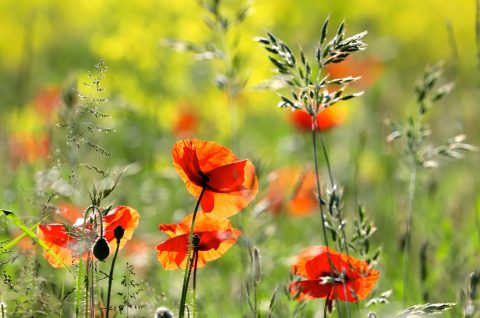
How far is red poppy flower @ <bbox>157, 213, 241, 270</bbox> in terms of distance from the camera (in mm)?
1403

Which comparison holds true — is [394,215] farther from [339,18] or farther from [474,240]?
[339,18]

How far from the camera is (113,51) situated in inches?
236

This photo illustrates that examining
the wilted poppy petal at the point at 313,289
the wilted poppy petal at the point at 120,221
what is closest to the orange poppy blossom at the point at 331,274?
the wilted poppy petal at the point at 313,289

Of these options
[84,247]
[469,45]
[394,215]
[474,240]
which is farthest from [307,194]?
[469,45]

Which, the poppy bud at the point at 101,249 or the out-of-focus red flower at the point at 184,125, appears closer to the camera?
the poppy bud at the point at 101,249

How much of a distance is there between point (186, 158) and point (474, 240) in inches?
45.4

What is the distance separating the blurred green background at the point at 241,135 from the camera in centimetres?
228

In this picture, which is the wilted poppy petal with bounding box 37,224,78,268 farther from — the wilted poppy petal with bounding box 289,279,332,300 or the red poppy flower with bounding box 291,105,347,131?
the red poppy flower with bounding box 291,105,347,131

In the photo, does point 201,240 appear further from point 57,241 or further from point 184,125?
point 184,125

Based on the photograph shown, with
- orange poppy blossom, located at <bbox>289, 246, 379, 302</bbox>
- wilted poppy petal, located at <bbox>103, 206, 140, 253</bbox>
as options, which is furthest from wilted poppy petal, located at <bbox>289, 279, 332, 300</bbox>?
wilted poppy petal, located at <bbox>103, 206, 140, 253</bbox>

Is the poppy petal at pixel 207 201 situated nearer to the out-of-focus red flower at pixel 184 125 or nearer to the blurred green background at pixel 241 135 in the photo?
the blurred green background at pixel 241 135

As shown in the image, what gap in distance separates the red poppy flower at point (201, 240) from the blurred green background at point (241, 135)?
7 cm

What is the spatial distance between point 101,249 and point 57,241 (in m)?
0.17

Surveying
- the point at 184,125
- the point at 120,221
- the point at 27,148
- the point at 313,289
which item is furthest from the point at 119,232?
the point at 184,125
